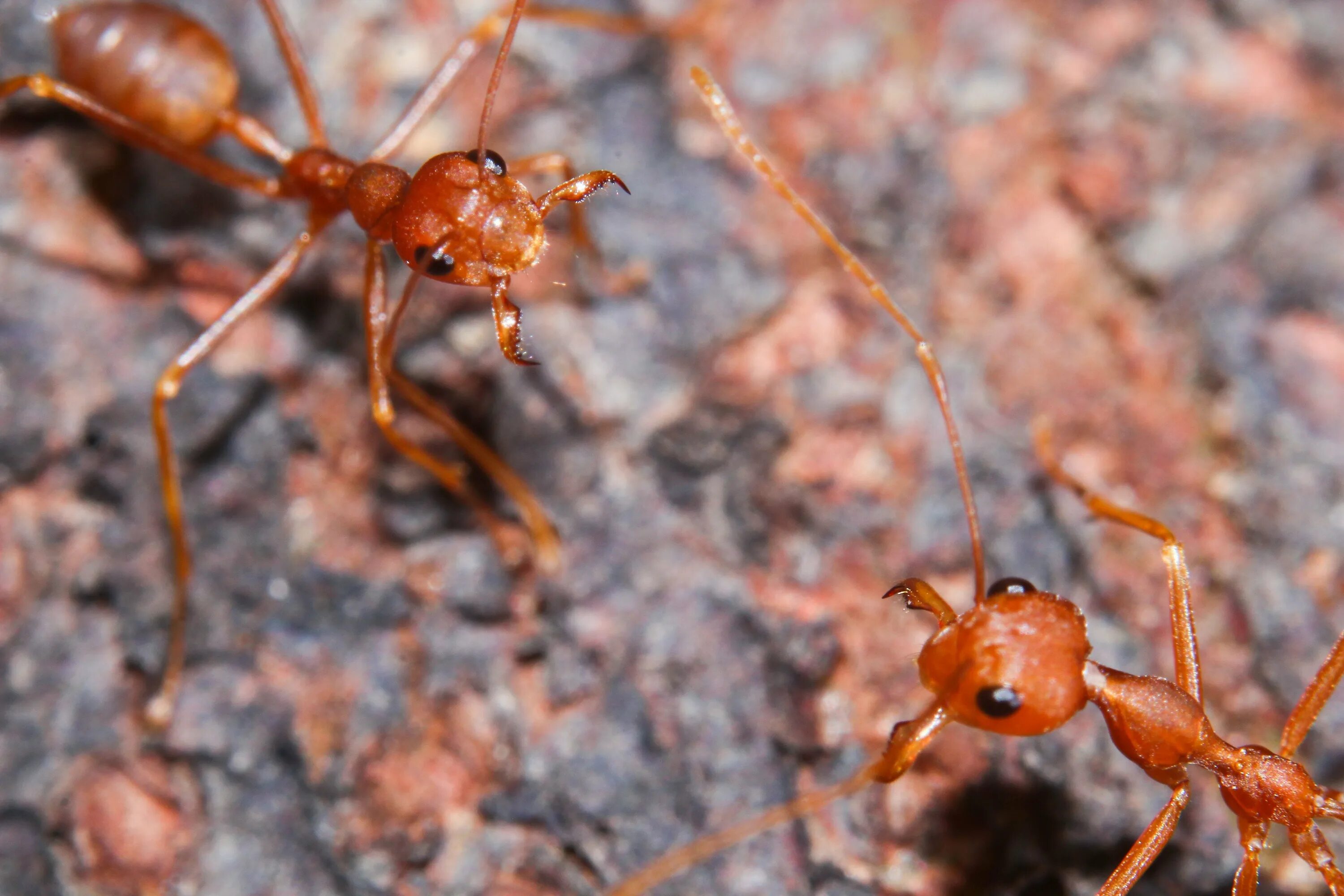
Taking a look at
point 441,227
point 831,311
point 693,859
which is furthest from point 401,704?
point 831,311

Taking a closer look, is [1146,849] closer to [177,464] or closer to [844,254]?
[844,254]

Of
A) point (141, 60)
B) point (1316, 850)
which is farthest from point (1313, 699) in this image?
point (141, 60)

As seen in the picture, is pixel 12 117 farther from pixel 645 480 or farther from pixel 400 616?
pixel 645 480

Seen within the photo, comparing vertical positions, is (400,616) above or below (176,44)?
below

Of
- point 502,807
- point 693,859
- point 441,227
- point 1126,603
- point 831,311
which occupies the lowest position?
point 502,807

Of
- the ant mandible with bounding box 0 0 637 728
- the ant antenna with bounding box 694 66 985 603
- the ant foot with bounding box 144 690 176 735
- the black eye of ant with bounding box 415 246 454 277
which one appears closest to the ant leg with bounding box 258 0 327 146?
the ant mandible with bounding box 0 0 637 728

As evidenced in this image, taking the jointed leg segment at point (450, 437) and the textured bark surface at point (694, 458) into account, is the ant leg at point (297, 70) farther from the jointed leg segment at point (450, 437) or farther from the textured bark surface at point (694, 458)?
the jointed leg segment at point (450, 437)

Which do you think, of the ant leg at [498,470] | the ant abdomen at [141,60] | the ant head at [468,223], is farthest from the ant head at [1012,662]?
the ant abdomen at [141,60]
